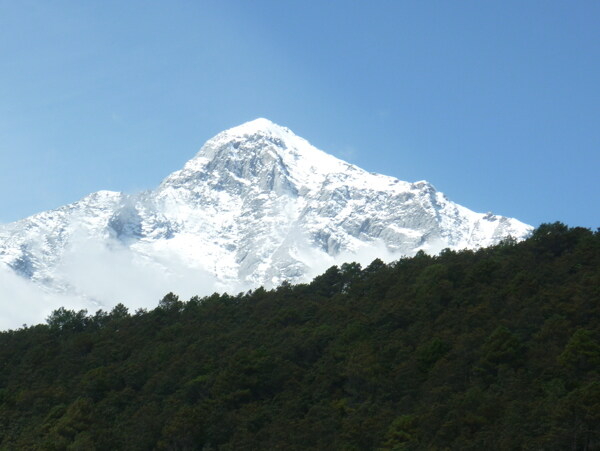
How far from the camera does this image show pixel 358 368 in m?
56.3

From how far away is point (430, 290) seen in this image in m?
67.4

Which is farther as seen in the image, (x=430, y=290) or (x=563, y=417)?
(x=430, y=290)

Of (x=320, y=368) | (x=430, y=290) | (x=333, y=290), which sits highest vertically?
(x=333, y=290)

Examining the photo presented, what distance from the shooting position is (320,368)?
59.6m

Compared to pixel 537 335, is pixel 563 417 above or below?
below

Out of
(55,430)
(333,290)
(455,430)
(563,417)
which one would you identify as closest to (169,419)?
(55,430)

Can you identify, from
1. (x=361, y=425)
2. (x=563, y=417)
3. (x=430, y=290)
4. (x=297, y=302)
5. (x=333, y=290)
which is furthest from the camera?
(x=333, y=290)

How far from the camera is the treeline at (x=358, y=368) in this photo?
46.4 metres

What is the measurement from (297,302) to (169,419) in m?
25.3

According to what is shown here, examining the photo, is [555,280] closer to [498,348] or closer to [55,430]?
[498,348]

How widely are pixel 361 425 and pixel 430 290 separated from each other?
20.2 metres

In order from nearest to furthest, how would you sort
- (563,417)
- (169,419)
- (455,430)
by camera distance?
(563,417)
(455,430)
(169,419)

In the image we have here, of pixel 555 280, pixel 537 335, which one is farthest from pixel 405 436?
pixel 555 280

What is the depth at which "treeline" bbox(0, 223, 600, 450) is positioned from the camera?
46375mm
